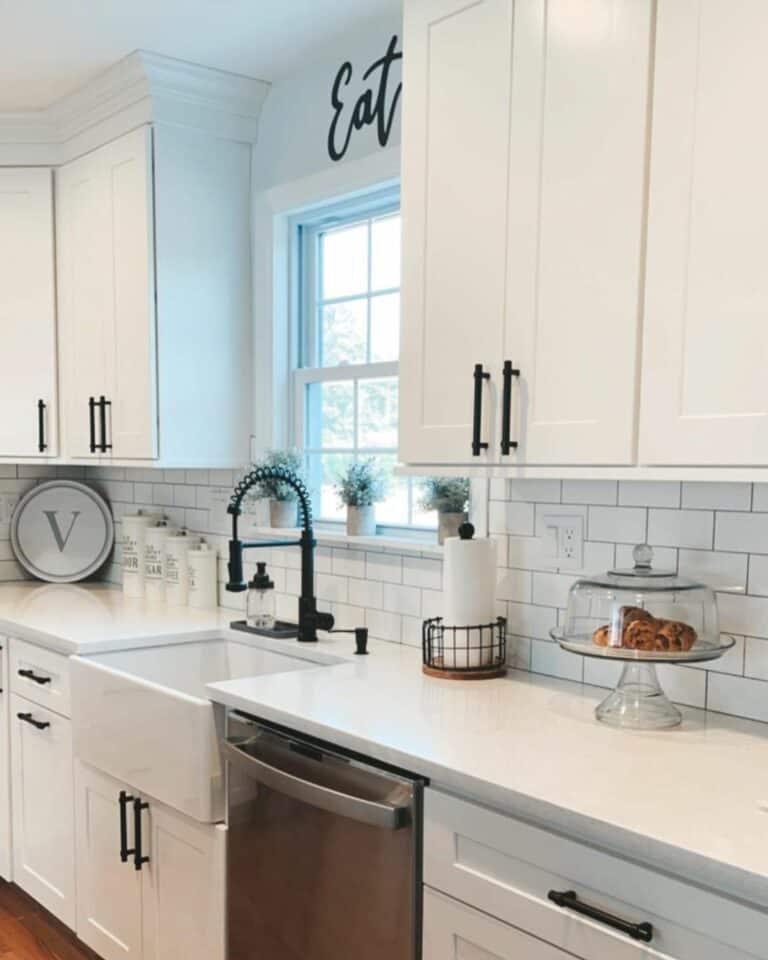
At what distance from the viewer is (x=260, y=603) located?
2.56 meters

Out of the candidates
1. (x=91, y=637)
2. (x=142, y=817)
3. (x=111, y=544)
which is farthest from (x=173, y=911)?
(x=111, y=544)

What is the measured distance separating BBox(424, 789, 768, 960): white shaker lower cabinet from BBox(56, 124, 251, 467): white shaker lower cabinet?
1.68 meters

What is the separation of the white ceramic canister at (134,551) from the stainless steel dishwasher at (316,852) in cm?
141

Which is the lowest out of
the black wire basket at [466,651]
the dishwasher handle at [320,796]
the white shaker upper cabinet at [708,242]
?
the dishwasher handle at [320,796]

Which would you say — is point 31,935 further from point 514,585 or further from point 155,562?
point 514,585

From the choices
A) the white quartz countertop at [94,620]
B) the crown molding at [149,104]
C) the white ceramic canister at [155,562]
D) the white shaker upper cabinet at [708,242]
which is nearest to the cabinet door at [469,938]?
the white shaker upper cabinet at [708,242]

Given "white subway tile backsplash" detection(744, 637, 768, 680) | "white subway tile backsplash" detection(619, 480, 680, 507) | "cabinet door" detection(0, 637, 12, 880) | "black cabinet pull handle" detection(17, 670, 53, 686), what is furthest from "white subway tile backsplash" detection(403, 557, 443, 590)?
"cabinet door" detection(0, 637, 12, 880)

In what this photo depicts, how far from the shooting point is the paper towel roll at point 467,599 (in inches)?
79.7

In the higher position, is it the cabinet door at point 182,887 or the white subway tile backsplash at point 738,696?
the white subway tile backsplash at point 738,696

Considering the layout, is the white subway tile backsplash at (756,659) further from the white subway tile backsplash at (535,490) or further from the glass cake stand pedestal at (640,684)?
the white subway tile backsplash at (535,490)

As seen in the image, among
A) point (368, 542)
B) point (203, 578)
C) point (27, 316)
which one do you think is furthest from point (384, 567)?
point (27, 316)

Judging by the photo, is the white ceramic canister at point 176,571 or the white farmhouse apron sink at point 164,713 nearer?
the white farmhouse apron sink at point 164,713

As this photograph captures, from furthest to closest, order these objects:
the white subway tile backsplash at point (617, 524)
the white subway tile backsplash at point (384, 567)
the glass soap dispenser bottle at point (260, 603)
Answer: the glass soap dispenser bottle at point (260, 603) < the white subway tile backsplash at point (384, 567) < the white subway tile backsplash at point (617, 524)

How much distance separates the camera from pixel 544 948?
1.32 metres
